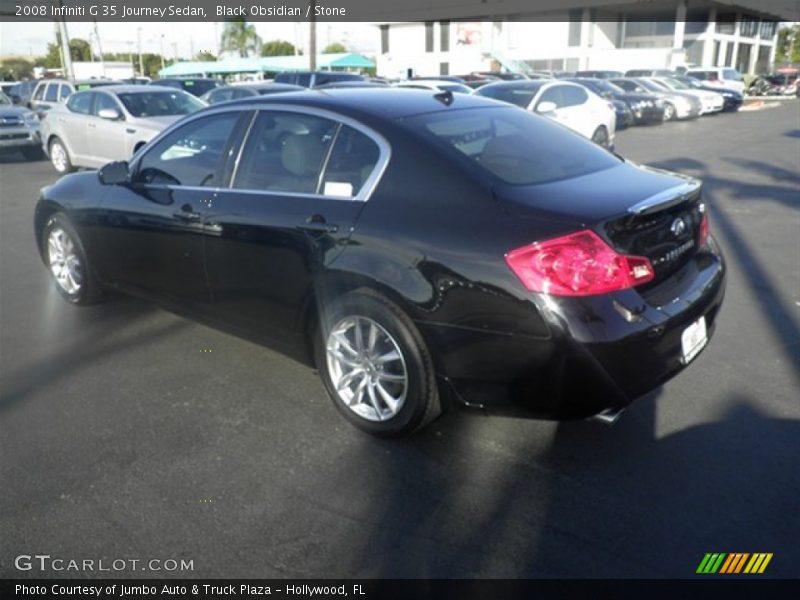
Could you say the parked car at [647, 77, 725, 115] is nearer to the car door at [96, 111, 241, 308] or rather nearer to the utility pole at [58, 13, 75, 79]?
the utility pole at [58, 13, 75, 79]

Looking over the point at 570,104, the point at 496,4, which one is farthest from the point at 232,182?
the point at 496,4

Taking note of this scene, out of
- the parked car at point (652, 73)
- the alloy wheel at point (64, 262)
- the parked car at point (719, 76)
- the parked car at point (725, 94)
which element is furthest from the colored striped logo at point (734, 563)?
the parked car at point (719, 76)

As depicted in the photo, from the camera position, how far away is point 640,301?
2.96 meters

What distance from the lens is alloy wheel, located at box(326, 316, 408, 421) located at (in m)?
3.43

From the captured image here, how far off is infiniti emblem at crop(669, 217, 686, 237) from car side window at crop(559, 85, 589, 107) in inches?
429

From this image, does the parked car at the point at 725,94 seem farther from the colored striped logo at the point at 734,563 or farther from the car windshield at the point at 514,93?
the colored striped logo at the point at 734,563

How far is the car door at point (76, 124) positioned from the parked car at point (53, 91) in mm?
3324

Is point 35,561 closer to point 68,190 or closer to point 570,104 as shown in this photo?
point 68,190

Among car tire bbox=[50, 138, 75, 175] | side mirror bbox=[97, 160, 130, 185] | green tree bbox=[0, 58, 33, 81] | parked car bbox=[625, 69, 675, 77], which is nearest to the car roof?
side mirror bbox=[97, 160, 130, 185]

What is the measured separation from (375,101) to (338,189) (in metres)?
0.64

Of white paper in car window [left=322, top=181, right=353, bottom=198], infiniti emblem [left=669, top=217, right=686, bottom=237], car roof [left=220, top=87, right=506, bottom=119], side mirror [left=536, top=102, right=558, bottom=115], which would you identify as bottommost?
side mirror [left=536, top=102, right=558, bottom=115]

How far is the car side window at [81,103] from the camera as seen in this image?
12383 millimetres

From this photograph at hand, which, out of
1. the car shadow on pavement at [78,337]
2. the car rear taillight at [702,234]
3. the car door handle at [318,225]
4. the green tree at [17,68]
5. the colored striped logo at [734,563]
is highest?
the car door handle at [318,225]

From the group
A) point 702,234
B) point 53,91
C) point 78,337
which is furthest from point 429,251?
point 53,91
